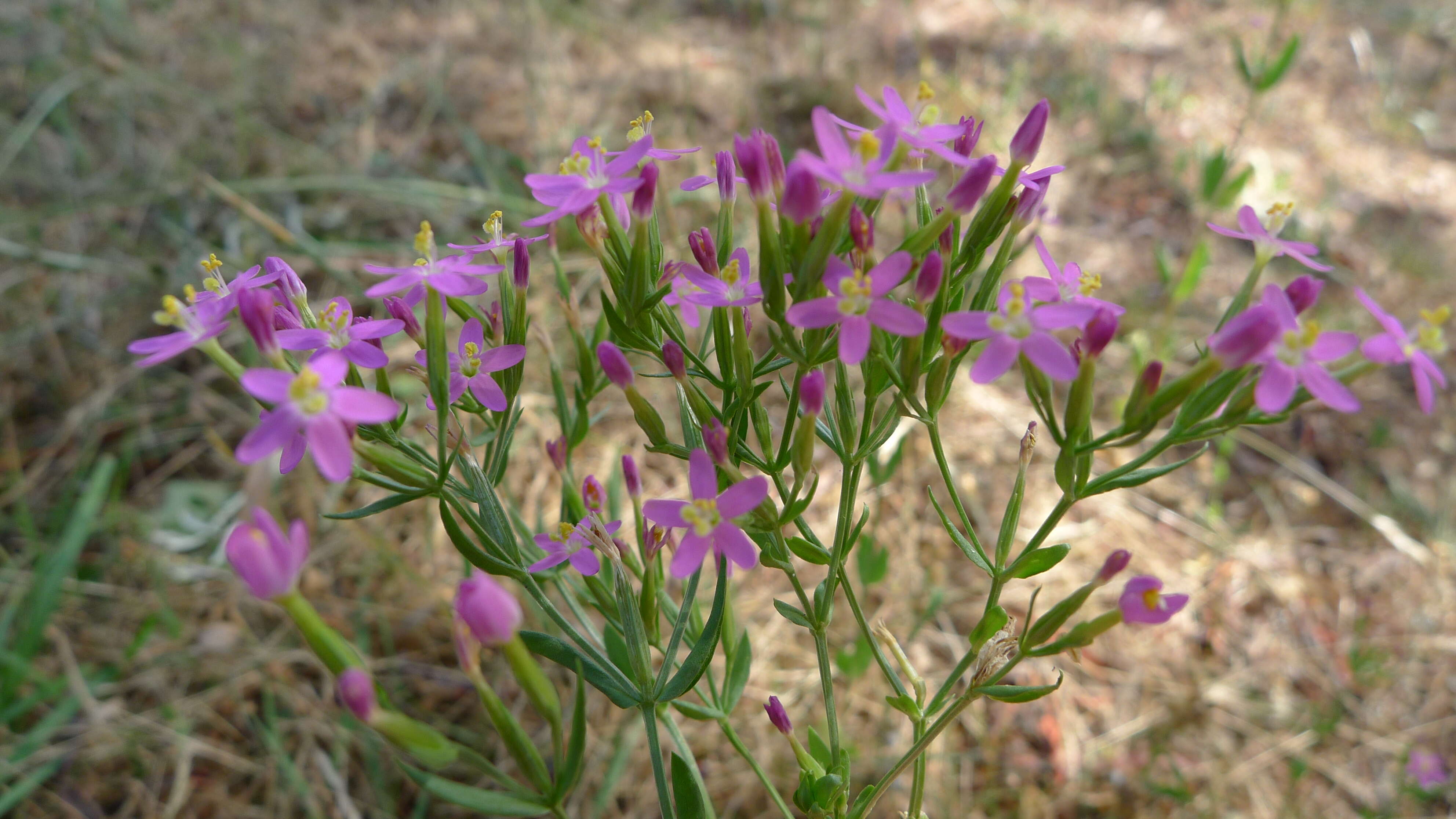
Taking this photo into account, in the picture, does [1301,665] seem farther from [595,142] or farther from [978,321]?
[595,142]

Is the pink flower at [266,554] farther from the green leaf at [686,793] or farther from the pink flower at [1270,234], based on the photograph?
the pink flower at [1270,234]

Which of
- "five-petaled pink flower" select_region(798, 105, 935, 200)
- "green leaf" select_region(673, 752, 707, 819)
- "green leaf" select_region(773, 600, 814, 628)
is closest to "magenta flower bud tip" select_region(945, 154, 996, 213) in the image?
"five-petaled pink flower" select_region(798, 105, 935, 200)

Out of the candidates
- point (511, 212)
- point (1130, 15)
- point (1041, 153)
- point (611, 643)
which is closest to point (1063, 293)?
point (611, 643)

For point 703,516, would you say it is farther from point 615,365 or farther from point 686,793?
point 686,793

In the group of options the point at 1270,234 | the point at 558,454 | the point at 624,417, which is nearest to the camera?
the point at 1270,234

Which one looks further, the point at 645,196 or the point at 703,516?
the point at 645,196

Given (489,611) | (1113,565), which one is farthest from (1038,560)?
(489,611)

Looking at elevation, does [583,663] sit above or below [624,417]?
above
